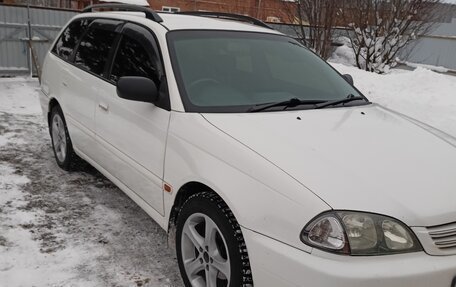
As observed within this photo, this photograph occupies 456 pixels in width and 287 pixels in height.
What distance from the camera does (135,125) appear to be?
3.39 metres

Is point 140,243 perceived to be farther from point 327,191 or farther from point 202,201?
point 327,191

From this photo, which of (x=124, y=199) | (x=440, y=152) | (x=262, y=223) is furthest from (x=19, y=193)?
(x=440, y=152)

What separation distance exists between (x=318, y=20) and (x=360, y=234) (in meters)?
12.1

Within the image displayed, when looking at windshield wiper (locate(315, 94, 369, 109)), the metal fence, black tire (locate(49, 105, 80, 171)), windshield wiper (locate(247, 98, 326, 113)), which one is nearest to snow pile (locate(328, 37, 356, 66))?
the metal fence

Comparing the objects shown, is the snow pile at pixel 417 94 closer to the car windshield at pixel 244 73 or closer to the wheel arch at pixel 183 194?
Answer: the car windshield at pixel 244 73

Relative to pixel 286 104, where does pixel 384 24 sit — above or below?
above

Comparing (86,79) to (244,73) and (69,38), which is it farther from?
(244,73)

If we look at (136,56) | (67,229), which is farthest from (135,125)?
(67,229)

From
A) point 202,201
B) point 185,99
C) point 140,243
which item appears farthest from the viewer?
point 140,243

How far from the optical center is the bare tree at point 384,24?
12.3 metres

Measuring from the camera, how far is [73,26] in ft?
16.7

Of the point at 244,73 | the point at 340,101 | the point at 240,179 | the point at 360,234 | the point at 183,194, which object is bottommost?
the point at 183,194

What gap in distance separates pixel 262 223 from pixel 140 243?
161cm

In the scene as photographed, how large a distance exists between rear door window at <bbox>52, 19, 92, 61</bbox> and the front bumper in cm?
351
